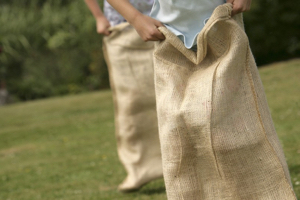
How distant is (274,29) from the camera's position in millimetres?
16984

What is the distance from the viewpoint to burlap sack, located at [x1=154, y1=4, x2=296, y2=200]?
7.90ft

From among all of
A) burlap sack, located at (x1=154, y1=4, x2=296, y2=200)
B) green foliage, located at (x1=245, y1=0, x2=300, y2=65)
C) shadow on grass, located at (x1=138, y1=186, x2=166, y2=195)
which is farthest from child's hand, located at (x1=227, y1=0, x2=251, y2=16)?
green foliage, located at (x1=245, y1=0, x2=300, y2=65)

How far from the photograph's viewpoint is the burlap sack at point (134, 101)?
4148 mm

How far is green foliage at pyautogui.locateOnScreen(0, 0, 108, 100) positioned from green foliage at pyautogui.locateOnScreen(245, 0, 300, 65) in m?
5.13

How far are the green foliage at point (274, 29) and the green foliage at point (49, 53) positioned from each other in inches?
202

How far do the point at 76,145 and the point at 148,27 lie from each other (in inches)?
236

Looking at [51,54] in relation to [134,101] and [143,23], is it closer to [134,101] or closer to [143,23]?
[134,101]

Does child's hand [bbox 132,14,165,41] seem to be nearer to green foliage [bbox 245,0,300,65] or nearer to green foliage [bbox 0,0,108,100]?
green foliage [bbox 245,0,300,65]

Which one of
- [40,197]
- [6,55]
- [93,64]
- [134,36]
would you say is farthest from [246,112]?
[6,55]

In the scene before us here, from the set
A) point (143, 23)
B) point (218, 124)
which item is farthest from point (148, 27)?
point (218, 124)

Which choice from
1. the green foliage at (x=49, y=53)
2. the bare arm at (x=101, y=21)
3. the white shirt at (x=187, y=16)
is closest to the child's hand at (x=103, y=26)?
the bare arm at (x=101, y=21)

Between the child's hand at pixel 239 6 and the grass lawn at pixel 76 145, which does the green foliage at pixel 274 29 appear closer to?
the grass lawn at pixel 76 145

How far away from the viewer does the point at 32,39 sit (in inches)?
767

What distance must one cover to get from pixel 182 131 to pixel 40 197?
285cm
